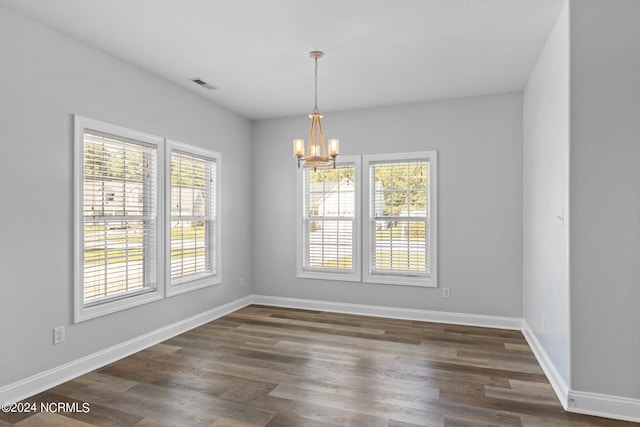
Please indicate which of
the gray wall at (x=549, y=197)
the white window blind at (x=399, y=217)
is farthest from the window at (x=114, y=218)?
the gray wall at (x=549, y=197)

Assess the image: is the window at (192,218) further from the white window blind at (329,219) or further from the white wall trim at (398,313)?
the white window blind at (329,219)

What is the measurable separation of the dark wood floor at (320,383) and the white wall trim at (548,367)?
56 millimetres

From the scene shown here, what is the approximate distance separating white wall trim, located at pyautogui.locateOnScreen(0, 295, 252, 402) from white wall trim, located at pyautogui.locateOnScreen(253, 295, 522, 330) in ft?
3.60

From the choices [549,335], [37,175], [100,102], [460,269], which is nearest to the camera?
[37,175]

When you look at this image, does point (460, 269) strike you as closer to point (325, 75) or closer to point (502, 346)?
point (502, 346)

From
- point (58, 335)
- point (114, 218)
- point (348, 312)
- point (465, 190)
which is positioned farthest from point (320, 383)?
point (465, 190)

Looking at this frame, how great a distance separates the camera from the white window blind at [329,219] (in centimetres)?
534

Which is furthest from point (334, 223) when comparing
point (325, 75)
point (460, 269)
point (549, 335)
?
point (549, 335)

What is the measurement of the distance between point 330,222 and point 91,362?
3224 millimetres

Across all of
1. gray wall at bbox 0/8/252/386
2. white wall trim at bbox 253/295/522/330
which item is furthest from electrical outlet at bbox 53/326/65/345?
white wall trim at bbox 253/295/522/330
